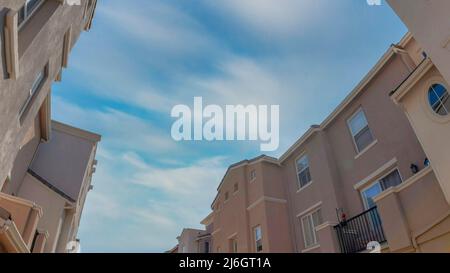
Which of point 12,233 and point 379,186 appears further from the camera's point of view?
point 379,186

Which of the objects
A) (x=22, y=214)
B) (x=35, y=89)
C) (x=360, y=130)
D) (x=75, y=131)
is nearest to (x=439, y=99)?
(x=360, y=130)

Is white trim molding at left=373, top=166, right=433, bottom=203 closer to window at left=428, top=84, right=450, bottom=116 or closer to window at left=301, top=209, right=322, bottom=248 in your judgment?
window at left=428, top=84, right=450, bottom=116

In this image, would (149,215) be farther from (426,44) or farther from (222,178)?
(426,44)

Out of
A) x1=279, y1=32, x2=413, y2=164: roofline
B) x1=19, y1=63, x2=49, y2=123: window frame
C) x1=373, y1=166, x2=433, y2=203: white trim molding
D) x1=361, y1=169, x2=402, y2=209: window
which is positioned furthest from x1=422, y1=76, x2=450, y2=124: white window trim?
x1=19, y1=63, x2=49, y2=123: window frame

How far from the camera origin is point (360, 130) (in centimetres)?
1048

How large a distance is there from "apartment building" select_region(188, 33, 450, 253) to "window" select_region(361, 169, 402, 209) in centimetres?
3

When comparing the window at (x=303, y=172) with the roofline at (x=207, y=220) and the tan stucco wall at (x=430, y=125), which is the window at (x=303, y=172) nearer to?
the tan stucco wall at (x=430, y=125)

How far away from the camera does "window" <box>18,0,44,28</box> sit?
4.93 m

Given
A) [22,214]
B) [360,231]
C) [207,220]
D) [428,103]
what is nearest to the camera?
[428,103]

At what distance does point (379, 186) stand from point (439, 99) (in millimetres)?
4007

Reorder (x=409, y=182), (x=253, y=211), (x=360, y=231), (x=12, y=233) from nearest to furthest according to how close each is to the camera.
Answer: (x=12, y=233) → (x=409, y=182) → (x=360, y=231) → (x=253, y=211)

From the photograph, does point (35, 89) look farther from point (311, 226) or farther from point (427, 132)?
point (311, 226)
